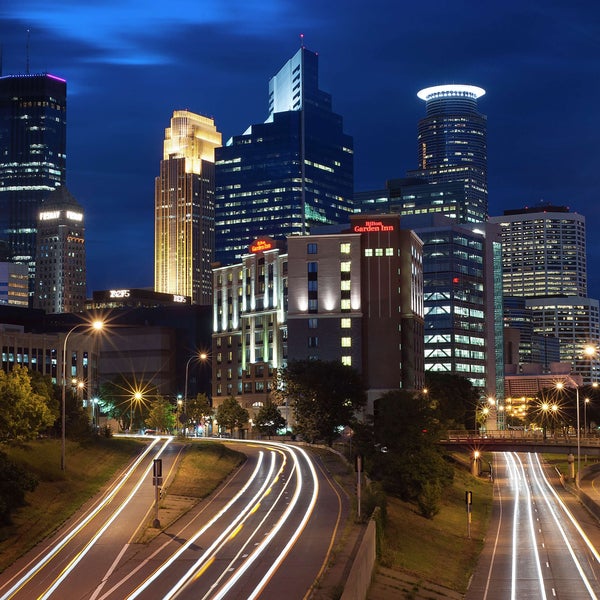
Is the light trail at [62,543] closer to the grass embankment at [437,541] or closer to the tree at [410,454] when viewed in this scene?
the grass embankment at [437,541]

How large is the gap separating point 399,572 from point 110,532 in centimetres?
1852

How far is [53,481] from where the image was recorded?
8494 cm

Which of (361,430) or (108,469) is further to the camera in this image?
(361,430)

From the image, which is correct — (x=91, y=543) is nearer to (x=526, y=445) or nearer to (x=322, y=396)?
(x=322, y=396)

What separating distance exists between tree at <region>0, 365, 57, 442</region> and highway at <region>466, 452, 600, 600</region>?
3549cm

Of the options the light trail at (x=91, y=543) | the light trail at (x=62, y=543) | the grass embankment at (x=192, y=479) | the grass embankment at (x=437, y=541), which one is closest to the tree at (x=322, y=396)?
the grass embankment at (x=437, y=541)

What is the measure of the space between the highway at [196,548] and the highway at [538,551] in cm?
1317

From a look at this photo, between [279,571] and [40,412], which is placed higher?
[40,412]

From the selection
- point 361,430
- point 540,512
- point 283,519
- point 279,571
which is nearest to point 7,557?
point 279,571

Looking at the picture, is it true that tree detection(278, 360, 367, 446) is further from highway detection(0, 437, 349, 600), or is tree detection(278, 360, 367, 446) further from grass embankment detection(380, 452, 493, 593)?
highway detection(0, 437, 349, 600)

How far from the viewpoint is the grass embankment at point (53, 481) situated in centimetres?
6562

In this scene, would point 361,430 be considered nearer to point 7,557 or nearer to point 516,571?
point 516,571

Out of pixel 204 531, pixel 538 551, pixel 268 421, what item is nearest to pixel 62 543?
pixel 204 531

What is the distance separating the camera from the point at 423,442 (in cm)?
11675
